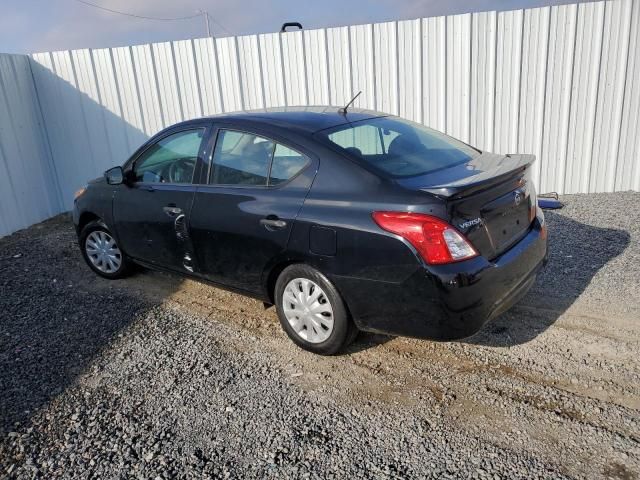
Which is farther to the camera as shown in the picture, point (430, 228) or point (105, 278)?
point (105, 278)

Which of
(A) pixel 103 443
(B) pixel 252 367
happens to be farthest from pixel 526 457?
(A) pixel 103 443

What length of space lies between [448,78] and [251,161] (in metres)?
4.27

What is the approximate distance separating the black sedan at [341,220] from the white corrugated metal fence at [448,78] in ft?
10.6

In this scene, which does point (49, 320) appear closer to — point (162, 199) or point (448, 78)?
point (162, 199)

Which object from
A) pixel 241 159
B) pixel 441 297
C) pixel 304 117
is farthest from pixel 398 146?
pixel 441 297

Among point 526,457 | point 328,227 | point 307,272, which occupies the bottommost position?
point 526,457

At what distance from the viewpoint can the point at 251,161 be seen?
3.58 meters

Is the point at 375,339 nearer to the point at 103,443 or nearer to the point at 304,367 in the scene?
the point at 304,367

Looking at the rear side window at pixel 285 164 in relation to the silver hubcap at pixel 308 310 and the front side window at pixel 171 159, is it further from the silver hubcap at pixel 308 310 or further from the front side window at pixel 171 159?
the front side window at pixel 171 159

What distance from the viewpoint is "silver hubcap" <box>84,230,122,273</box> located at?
4.89 meters

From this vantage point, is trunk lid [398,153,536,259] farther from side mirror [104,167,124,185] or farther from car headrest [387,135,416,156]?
side mirror [104,167,124,185]

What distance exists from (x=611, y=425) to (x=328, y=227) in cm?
189

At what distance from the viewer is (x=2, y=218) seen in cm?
700

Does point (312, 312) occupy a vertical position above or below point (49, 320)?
above
